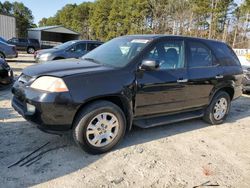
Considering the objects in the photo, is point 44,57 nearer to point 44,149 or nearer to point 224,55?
point 224,55

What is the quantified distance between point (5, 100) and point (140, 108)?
3849 millimetres

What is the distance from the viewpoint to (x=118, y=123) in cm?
414

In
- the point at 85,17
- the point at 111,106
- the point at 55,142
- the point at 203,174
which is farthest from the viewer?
the point at 85,17

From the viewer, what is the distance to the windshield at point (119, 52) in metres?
4.37

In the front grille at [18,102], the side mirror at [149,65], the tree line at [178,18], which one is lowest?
the front grille at [18,102]

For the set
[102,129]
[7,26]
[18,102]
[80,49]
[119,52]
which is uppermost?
[7,26]

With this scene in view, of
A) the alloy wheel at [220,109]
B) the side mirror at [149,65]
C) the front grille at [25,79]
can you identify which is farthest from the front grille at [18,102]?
the alloy wheel at [220,109]

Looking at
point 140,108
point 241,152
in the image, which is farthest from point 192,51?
point 241,152

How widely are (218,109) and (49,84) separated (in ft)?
12.2

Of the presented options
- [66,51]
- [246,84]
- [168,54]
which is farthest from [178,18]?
[168,54]

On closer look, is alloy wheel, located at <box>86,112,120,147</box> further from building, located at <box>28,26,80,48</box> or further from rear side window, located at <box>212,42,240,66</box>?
building, located at <box>28,26,80,48</box>

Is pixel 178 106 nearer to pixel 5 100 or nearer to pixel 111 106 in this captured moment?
pixel 111 106

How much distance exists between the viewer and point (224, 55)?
5.85 meters

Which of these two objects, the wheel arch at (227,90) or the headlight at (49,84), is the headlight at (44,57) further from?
the headlight at (49,84)
